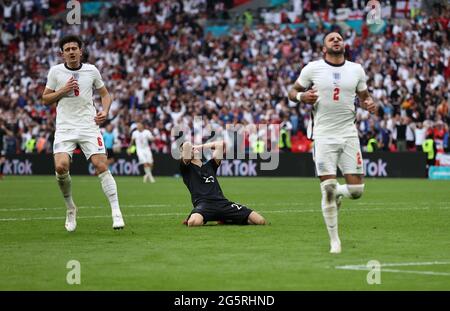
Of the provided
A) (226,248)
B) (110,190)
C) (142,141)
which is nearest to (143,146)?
(142,141)

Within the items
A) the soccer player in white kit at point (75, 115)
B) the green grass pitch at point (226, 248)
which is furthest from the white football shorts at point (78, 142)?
the green grass pitch at point (226, 248)

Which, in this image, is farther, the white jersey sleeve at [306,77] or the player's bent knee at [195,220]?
the player's bent knee at [195,220]

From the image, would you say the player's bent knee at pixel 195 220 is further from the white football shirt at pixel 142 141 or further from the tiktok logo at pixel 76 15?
the white football shirt at pixel 142 141

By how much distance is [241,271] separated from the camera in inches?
411

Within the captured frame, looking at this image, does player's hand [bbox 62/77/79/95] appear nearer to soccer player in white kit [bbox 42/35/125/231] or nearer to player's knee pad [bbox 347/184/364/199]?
soccer player in white kit [bbox 42/35/125/231]

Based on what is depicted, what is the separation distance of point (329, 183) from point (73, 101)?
4.62m

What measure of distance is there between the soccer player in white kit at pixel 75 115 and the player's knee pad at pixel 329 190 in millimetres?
3931

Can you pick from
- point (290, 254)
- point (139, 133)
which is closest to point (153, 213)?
point (290, 254)

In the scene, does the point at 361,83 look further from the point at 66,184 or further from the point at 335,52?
the point at 66,184

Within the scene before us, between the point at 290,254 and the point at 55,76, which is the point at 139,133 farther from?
the point at 290,254

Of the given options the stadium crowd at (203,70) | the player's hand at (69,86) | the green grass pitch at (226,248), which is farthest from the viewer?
the stadium crowd at (203,70)

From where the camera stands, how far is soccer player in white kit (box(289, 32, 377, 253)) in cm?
1235

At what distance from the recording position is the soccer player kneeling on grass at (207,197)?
52.8 feet
